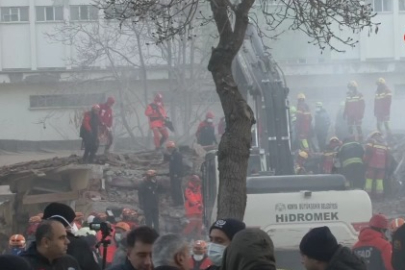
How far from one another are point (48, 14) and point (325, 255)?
139 ft

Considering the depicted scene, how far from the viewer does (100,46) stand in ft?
133

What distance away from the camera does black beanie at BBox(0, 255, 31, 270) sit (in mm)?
5148

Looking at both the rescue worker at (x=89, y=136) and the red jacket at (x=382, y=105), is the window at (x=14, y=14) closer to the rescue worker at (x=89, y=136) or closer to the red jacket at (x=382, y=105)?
the red jacket at (x=382, y=105)

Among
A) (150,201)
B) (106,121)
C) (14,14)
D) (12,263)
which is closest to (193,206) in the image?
(150,201)

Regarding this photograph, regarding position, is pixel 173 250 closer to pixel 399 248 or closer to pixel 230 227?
pixel 230 227

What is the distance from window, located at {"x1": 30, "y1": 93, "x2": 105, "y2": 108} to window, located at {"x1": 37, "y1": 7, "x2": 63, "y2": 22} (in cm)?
383

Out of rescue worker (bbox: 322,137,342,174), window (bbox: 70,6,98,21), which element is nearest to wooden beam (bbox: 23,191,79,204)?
rescue worker (bbox: 322,137,342,174)

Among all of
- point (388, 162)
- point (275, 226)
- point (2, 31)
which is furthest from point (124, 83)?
point (275, 226)

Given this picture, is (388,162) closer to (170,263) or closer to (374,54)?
(170,263)

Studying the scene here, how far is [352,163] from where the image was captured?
22875 mm

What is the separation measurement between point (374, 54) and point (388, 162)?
75.8ft

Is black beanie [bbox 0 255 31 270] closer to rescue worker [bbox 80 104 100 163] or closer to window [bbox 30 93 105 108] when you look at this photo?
rescue worker [bbox 80 104 100 163]

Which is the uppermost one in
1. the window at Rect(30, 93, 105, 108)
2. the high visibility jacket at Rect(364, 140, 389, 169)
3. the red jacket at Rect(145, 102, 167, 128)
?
the window at Rect(30, 93, 105, 108)

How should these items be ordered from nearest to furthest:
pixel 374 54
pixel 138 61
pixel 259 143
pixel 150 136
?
pixel 259 143 → pixel 150 136 → pixel 138 61 → pixel 374 54
